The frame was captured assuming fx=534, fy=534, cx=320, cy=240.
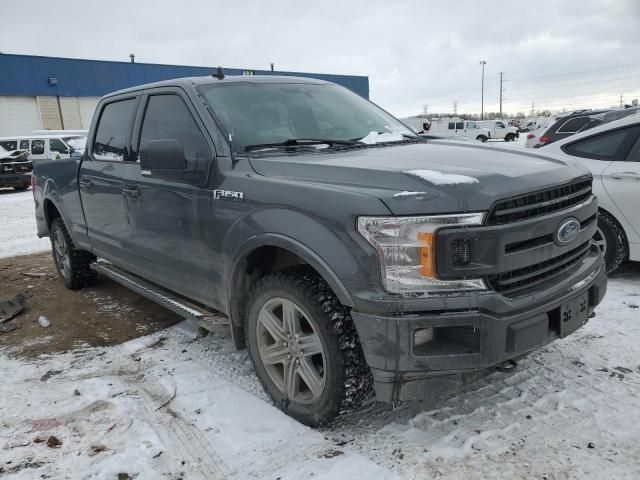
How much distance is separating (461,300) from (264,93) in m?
2.14

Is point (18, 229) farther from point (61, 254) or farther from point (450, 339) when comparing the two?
point (450, 339)

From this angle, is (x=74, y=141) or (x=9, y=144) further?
(x=9, y=144)

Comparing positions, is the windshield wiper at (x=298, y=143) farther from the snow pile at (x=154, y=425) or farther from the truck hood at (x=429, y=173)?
the snow pile at (x=154, y=425)

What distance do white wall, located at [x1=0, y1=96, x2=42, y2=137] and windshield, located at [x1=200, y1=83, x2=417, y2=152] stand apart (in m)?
32.3

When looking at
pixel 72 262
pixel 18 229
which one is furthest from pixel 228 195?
pixel 18 229

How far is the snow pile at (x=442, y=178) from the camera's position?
240 centimetres

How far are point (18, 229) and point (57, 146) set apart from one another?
9.66 meters

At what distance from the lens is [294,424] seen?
2.93m

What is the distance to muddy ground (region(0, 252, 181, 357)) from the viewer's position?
4.43m

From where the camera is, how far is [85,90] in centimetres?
3303

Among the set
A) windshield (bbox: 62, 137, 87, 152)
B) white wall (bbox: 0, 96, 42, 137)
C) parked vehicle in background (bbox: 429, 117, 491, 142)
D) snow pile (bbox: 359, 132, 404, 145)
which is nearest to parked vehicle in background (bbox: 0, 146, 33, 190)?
windshield (bbox: 62, 137, 87, 152)

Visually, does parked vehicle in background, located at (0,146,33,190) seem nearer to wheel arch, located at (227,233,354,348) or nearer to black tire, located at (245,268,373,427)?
wheel arch, located at (227,233,354,348)

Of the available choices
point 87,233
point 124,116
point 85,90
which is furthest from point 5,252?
point 85,90

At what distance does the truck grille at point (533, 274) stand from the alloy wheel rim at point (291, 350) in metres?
0.91
